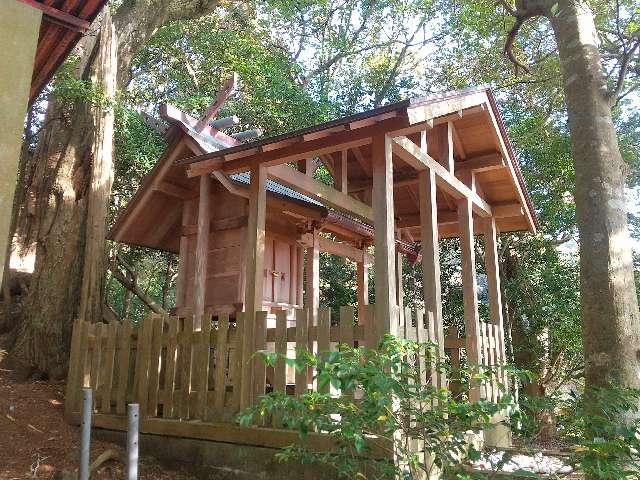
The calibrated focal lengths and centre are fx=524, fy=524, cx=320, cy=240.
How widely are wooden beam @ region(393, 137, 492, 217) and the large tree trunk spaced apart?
210 inches

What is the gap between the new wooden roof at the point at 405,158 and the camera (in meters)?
5.40

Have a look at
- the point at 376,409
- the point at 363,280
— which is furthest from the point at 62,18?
the point at 363,280

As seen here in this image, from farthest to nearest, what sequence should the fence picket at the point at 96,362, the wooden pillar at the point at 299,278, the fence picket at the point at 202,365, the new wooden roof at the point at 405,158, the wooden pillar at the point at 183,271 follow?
the wooden pillar at the point at 299,278 < the wooden pillar at the point at 183,271 < the fence picket at the point at 96,362 < the fence picket at the point at 202,365 < the new wooden roof at the point at 405,158

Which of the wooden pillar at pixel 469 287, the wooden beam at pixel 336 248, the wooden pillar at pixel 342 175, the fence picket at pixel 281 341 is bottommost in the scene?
the fence picket at pixel 281 341

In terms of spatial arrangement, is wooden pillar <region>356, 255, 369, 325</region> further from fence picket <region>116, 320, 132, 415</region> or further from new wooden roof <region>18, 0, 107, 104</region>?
new wooden roof <region>18, 0, 107, 104</region>

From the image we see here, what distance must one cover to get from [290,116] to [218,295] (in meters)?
8.54

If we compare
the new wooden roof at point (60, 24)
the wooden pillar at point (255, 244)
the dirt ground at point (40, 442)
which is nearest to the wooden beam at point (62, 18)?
the new wooden roof at point (60, 24)

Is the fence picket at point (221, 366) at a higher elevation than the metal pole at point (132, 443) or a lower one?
higher

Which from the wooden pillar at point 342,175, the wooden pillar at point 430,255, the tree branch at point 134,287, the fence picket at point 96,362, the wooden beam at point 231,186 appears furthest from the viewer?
Answer: the tree branch at point 134,287

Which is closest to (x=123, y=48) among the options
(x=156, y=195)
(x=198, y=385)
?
(x=156, y=195)

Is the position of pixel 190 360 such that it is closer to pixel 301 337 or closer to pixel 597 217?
pixel 301 337

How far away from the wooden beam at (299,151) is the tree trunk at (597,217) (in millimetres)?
1821

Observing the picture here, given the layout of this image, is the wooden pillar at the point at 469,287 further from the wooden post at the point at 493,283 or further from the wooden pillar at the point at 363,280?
the wooden pillar at the point at 363,280

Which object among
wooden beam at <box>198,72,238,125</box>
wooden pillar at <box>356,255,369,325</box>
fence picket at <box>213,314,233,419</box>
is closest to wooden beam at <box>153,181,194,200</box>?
wooden beam at <box>198,72,238,125</box>
